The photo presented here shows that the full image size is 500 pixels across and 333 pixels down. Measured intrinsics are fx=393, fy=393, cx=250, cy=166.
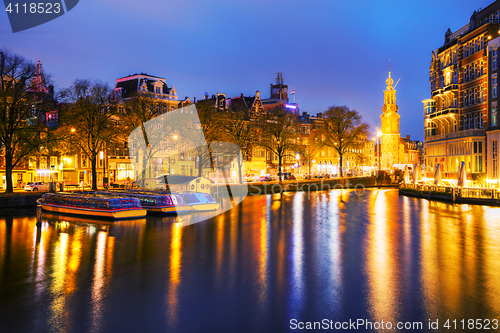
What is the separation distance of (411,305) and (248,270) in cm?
588

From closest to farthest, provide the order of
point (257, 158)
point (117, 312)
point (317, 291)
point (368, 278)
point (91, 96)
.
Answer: point (117, 312)
point (317, 291)
point (368, 278)
point (91, 96)
point (257, 158)

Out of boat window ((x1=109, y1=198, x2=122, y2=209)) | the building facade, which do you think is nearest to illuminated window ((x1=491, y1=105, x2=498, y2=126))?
the building facade

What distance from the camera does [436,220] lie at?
92.5 ft

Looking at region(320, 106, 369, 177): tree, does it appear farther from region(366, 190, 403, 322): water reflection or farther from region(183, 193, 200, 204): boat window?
region(366, 190, 403, 322): water reflection

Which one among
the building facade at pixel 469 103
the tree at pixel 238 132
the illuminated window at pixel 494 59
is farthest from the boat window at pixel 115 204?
the illuminated window at pixel 494 59

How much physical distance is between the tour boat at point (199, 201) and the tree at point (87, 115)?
61.0 feet

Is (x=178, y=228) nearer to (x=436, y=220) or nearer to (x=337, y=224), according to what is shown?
(x=337, y=224)

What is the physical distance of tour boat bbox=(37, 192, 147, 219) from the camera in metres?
29.4

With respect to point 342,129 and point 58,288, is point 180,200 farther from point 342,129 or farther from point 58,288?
point 342,129

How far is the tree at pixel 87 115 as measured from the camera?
46750mm

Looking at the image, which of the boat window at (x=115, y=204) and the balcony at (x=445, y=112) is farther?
the balcony at (x=445, y=112)

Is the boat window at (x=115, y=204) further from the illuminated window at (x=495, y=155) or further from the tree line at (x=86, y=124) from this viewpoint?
the illuminated window at (x=495, y=155)

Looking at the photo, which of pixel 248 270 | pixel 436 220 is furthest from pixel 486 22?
pixel 248 270

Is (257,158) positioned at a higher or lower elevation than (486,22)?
lower
